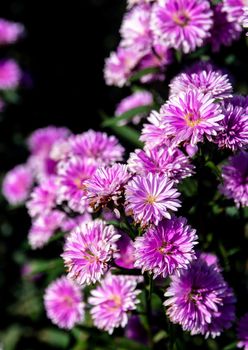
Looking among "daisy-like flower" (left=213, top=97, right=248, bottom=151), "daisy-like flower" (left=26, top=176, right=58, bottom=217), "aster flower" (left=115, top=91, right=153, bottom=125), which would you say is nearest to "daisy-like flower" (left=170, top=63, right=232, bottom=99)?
"daisy-like flower" (left=213, top=97, right=248, bottom=151)

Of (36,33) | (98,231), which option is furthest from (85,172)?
(36,33)

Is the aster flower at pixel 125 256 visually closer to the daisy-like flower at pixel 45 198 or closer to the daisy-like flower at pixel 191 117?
the daisy-like flower at pixel 45 198

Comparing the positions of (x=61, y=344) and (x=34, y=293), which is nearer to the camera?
(x=61, y=344)

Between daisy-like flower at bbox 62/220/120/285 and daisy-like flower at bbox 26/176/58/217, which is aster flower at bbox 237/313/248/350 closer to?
daisy-like flower at bbox 62/220/120/285

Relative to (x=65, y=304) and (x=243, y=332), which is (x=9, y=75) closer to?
(x=65, y=304)

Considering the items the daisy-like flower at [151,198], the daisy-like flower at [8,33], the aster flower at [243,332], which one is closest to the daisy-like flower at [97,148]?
the daisy-like flower at [151,198]

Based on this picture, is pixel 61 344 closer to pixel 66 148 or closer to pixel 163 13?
pixel 66 148

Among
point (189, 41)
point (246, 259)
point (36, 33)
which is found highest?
point (36, 33)
